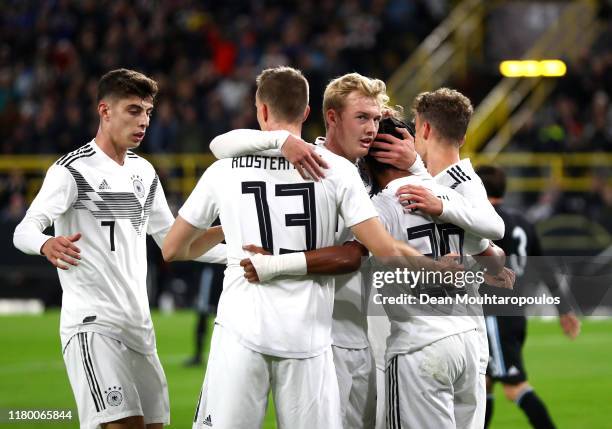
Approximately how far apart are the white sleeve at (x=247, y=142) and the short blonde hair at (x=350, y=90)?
1.73 ft

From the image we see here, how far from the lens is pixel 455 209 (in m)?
5.45

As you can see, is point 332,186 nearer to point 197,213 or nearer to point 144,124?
point 197,213

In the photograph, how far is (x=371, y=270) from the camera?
5.64m

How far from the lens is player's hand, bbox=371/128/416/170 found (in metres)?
5.60

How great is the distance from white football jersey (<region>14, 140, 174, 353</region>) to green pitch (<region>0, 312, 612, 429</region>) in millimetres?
3415

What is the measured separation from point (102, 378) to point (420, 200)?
1963 millimetres

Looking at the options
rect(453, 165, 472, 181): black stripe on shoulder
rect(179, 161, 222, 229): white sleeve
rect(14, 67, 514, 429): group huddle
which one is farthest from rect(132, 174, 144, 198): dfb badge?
rect(453, 165, 472, 181): black stripe on shoulder

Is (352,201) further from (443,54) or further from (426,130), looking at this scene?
(443,54)

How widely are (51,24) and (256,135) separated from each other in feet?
65.0

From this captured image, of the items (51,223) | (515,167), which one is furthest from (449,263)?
(515,167)

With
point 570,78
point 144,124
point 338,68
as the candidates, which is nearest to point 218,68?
point 338,68

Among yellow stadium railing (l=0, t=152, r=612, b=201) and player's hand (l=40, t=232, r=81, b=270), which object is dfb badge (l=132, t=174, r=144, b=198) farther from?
yellow stadium railing (l=0, t=152, r=612, b=201)

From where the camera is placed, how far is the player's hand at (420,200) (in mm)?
5371

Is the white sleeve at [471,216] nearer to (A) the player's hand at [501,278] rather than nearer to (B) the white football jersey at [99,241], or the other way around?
(A) the player's hand at [501,278]
